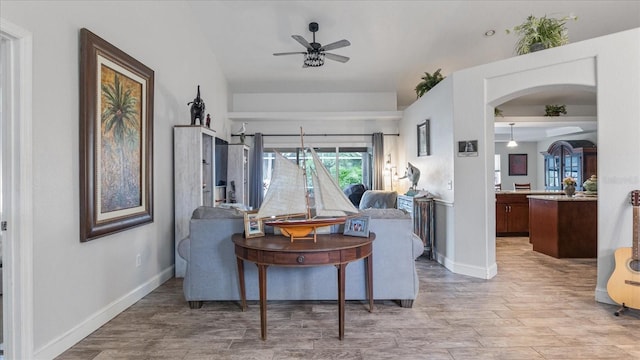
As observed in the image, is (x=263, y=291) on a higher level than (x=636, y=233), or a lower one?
lower

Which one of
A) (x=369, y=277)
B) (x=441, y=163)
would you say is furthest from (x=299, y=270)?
(x=441, y=163)

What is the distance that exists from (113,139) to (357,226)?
2182mm

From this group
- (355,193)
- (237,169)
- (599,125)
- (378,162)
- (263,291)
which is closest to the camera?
(263,291)

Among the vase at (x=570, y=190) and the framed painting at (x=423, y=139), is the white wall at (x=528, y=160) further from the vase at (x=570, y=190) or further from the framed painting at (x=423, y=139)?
the framed painting at (x=423, y=139)

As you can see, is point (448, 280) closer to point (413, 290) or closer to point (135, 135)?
point (413, 290)

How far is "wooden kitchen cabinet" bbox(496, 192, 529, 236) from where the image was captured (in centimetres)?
602

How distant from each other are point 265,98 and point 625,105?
18.7ft

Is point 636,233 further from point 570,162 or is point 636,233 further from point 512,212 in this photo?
point 570,162

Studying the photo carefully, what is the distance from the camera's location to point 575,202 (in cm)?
447

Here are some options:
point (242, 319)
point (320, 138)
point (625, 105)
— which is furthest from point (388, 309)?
point (320, 138)

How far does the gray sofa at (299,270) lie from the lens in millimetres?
2801

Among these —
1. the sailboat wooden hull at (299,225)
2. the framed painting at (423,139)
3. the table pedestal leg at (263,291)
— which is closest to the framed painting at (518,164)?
the framed painting at (423,139)

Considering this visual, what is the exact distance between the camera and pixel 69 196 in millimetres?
2266

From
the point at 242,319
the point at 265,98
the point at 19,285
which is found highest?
the point at 265,98
